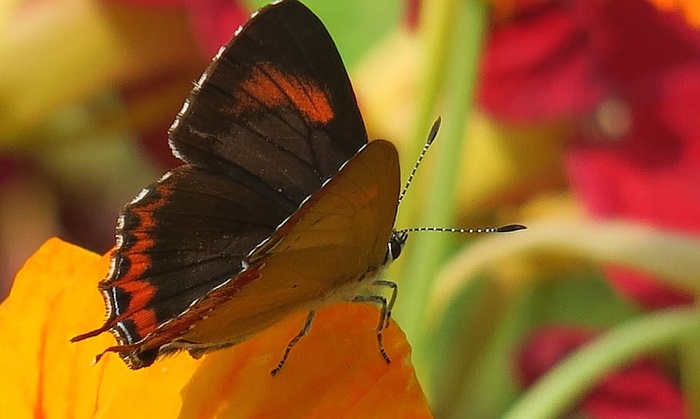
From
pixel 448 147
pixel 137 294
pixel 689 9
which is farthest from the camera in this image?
pixel 689 9

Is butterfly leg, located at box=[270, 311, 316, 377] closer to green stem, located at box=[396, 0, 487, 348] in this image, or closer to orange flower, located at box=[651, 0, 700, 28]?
green stem, located at box=[396, 0, 487, 348]

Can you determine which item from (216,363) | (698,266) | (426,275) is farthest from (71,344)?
(698,266)

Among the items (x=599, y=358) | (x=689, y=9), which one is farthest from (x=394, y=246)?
(x=689, y=9)

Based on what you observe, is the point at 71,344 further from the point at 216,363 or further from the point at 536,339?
the point at 536,339

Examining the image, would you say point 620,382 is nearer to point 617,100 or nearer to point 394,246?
point 617,100

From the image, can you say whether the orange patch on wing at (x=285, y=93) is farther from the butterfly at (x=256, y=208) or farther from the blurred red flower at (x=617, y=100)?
the blurred red flower at (x=617, y=100)

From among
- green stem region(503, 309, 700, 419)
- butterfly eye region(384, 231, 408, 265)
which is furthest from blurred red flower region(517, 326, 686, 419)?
butterfly eye region(384, 231, 408, 265)

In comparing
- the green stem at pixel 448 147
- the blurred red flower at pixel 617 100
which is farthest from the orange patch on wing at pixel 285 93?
the blurred red flower at pixel 617 100
